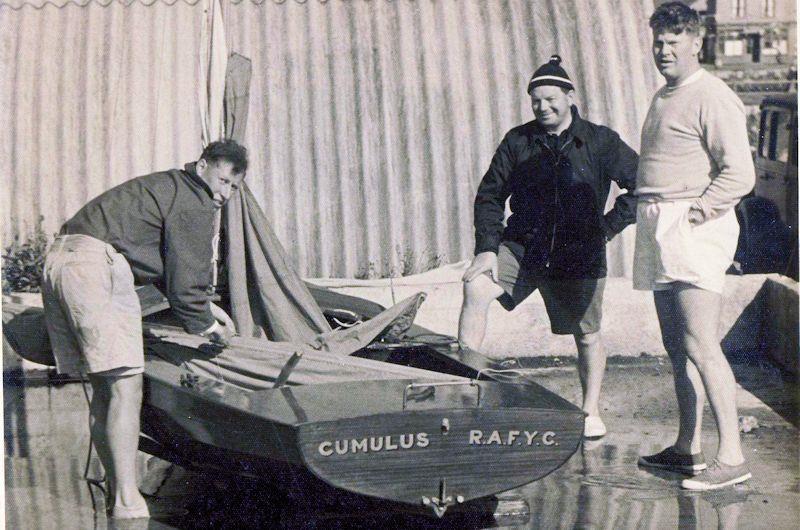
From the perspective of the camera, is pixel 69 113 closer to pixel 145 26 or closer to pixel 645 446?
pixel 145 26

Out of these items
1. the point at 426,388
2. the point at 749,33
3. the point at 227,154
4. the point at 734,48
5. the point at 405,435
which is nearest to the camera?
the point at 405,435

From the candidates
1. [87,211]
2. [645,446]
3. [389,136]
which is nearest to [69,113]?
[389,136]

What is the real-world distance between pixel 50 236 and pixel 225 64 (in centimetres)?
363

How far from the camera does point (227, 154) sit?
5.59m

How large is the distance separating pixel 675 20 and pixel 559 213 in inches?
55.4

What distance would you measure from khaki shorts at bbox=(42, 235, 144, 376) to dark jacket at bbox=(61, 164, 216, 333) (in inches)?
3.2

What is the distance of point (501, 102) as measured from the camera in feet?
33.5

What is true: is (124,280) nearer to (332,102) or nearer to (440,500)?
(440,500)

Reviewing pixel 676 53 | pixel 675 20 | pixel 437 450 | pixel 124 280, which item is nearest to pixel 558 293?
pixel 676 53

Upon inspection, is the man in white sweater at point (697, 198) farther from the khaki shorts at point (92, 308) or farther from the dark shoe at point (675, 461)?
the khaki shorts at point (92, 308)

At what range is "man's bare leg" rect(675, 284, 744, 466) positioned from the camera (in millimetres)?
5707

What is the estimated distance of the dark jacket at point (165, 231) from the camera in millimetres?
5480

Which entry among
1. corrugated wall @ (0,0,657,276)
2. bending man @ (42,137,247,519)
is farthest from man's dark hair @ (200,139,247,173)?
corrugated wall @ (0,0,657,276)

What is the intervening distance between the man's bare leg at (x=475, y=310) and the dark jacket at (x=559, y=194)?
0.81 feet
